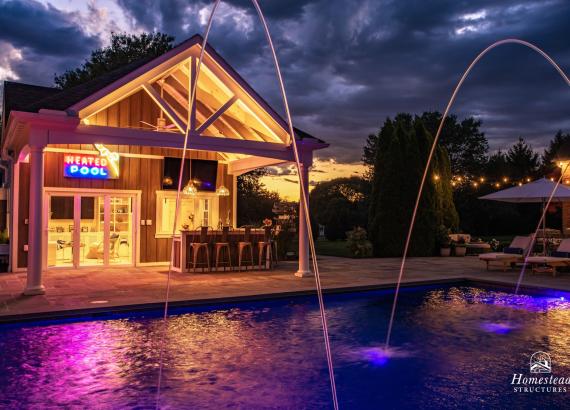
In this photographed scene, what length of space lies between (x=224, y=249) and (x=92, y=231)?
413 cm

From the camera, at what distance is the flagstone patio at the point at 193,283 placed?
848cm

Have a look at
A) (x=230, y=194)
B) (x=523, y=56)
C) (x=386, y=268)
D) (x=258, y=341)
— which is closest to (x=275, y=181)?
(x=230, y=194)

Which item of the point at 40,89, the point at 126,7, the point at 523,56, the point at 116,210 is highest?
the point at 126,7

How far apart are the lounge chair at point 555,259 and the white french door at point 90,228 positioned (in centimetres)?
1174

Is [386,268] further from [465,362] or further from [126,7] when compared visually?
[126,7]

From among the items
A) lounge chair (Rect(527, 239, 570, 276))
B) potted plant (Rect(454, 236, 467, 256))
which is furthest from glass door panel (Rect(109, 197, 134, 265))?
potted plant (Rect(454, 236, 467, 256))

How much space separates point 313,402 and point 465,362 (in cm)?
228

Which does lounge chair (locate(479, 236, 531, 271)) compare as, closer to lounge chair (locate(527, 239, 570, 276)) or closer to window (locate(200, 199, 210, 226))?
lounge chair (locate(527, 239, 570, 276))

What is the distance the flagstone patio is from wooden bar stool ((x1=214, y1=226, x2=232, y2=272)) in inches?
24.4

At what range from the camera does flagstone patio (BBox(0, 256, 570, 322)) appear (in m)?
8.48

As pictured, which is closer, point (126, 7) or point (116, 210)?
point (116, 210)

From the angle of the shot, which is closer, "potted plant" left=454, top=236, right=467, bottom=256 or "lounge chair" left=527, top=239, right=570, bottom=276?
"lounge chair" left=527, top=239, right=570, bottom=276

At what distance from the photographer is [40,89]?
56.4 feet

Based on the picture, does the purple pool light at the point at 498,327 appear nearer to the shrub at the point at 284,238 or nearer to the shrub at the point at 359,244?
the shrub at the point at 284,238
